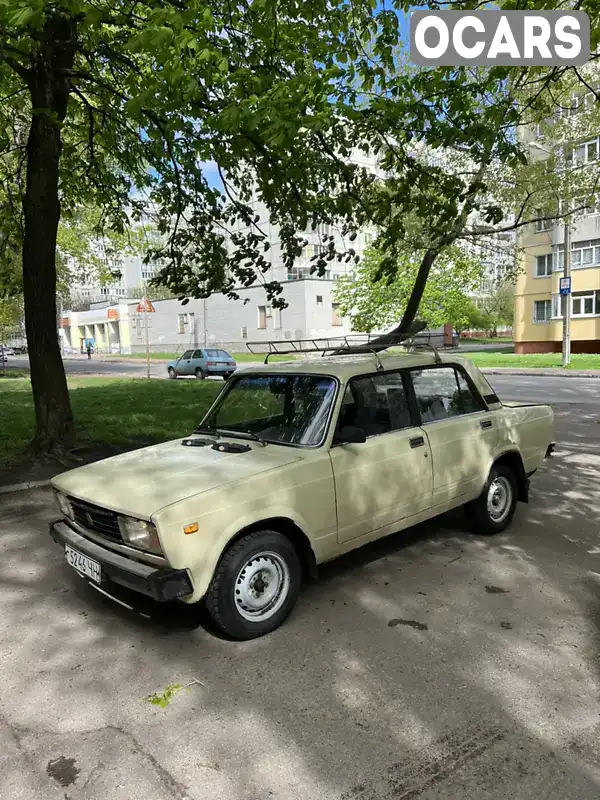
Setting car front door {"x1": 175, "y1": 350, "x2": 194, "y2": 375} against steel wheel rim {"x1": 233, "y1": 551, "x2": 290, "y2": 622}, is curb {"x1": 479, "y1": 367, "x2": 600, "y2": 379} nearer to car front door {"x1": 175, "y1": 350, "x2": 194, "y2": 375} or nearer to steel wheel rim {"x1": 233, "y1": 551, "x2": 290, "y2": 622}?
car front door {"x1": 175, "y1": 350, "x2": 194, "y2": 375}

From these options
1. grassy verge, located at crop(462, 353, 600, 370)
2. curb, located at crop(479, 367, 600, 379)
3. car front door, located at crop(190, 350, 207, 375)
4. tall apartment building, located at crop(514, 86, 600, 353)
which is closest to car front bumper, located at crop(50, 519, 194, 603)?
curb, located at crop(479, 367, 600, 379)

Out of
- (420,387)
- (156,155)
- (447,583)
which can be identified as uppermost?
(156,155)

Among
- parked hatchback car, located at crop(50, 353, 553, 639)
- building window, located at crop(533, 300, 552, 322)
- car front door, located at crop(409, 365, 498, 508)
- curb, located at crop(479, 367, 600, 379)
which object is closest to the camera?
parked hatchback car, located at crop(50, 353, 553, 639)

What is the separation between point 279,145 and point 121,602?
13.2 feet

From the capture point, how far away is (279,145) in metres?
5.10

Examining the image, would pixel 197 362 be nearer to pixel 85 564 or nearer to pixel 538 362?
pixel 538 362

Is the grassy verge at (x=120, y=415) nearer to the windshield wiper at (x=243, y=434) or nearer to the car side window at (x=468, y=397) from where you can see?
the windshield wiper at (x=243, y=434)

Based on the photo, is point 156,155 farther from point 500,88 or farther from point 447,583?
point 447,583

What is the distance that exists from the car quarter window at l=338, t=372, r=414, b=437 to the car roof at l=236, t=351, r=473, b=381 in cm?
7

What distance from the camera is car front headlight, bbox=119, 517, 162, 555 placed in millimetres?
3066

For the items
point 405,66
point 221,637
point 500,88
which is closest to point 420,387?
point 221,637

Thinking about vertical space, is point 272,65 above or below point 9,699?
above

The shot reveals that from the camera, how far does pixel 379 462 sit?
3.99 metres

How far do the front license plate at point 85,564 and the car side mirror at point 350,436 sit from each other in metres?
1.72
